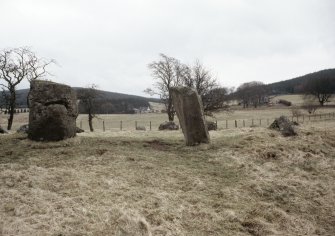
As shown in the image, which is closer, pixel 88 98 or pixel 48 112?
pixel 48 112

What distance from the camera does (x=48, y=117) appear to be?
14.7 metres

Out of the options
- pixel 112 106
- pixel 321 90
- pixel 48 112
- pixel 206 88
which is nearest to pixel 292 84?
pixel 321 90

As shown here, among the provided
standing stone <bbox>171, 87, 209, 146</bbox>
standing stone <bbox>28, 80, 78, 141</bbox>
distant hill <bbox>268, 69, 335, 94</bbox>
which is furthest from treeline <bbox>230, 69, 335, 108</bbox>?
standing stone <bbox>28, 80, 78, 141</bbox>

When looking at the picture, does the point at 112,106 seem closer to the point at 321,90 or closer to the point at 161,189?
the point at 321,90

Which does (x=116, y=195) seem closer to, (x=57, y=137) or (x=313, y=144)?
(x=57, y=137)

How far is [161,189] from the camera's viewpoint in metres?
11.0

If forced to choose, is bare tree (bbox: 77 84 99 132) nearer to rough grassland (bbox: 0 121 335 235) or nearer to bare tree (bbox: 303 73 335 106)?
rough grassland (bbox: 0 121 335 235)

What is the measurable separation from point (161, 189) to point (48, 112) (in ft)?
21.4

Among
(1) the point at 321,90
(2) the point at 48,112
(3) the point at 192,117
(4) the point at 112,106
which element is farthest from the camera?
(4) the point at 112,106

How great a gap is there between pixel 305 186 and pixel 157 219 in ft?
20.0

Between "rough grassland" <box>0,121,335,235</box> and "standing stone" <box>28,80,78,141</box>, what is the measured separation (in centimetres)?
48

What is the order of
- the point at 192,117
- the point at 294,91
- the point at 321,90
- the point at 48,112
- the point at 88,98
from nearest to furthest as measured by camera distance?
the point at 48,112
the point at 192,117
the point at 88,98
the point at 321,90
the point at 294,91

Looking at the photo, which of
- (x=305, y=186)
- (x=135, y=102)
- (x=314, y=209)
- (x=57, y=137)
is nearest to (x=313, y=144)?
(x=305, y=186)

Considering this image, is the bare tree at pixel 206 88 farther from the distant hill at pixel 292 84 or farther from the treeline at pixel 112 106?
the distant hill at pixel 292 84
